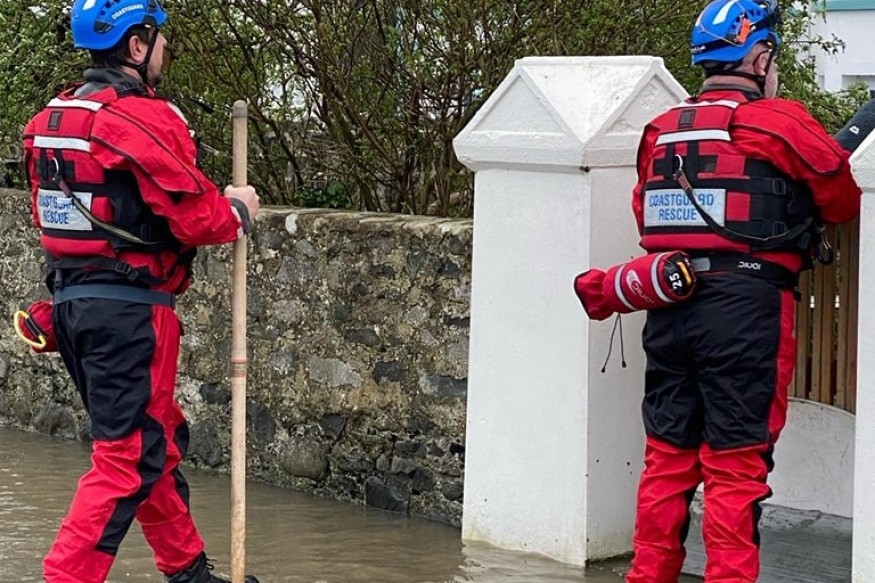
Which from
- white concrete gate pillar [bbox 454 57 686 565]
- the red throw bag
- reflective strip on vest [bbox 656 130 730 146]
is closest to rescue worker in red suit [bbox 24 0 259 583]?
the red throw bag

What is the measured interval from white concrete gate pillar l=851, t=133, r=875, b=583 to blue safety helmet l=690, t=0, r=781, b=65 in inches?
23.0

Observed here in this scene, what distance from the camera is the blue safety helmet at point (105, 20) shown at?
18.6 feet

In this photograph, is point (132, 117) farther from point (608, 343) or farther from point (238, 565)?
point (608, 343)

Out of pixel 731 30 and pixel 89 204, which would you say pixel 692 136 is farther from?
pixel 89 204

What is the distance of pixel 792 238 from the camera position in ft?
17.7

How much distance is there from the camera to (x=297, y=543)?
23.7 ft

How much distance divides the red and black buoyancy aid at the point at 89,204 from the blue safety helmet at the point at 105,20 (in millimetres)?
161

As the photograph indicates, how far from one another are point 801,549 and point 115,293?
8.29 ft

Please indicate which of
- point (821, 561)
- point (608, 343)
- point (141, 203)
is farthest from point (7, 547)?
point (821, 561)

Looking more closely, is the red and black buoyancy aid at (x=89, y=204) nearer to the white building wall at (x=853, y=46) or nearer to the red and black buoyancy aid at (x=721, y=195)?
the red and black buoyancy aid at (x=721, y=195)

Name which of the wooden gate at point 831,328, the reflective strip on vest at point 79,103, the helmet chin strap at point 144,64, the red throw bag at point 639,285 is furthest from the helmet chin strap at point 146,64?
the wooden gate at point 831,328

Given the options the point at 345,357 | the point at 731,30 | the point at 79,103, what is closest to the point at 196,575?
the point at 79,103

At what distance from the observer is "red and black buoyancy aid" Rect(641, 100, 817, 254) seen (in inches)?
210

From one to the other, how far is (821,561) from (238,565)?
201cm
